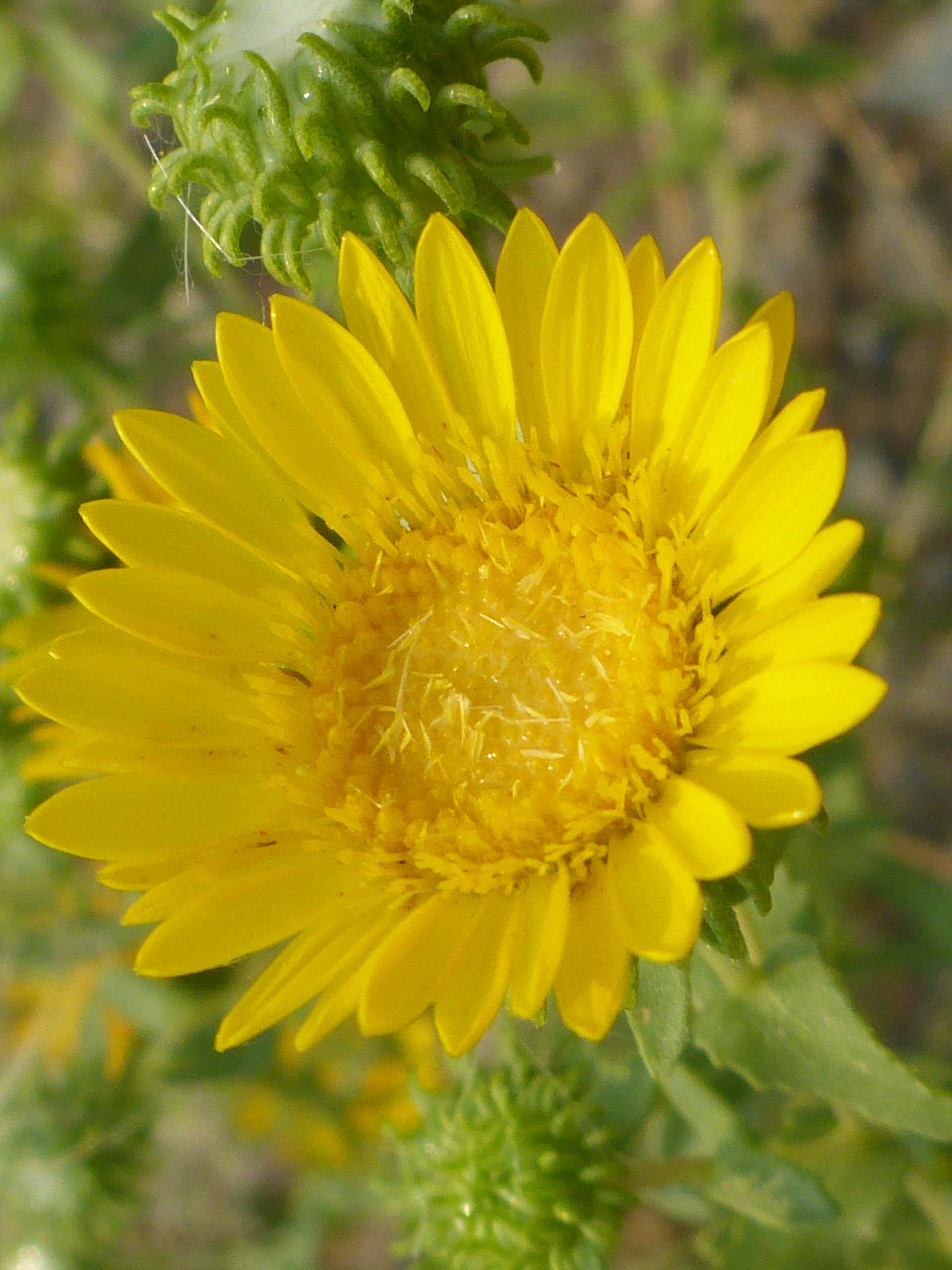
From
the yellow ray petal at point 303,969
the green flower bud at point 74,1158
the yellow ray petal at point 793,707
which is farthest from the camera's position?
the green flower bud at point 74,1158

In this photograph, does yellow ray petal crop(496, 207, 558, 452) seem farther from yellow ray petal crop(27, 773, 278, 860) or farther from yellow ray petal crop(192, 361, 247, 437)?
yellow ray petal crop(27, 773, 278, 860)

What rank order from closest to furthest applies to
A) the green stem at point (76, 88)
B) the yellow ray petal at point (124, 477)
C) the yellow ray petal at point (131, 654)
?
the yellow ray petal at point (131, 654), the yellow ray petal at point (124, 477), the green stem at point (76, 88)

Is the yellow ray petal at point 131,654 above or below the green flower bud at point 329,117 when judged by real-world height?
below

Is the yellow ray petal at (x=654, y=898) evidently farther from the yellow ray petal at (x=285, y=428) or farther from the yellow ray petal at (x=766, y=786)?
the yellow ray petal at (x=285, y=428)

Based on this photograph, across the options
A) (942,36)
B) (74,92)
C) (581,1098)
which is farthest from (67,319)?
(942,36)

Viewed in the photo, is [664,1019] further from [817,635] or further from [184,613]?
[184,613]

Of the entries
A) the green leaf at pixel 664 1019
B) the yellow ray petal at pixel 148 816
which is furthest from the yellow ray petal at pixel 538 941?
the yellow ray petal at pixel 148 816

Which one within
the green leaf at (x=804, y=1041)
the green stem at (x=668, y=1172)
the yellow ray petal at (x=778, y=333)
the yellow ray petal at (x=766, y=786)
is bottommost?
the green stem at (x=668, y=1172)

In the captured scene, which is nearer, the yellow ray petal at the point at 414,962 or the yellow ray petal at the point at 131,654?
the yellow ray petal at the point at 414,962
